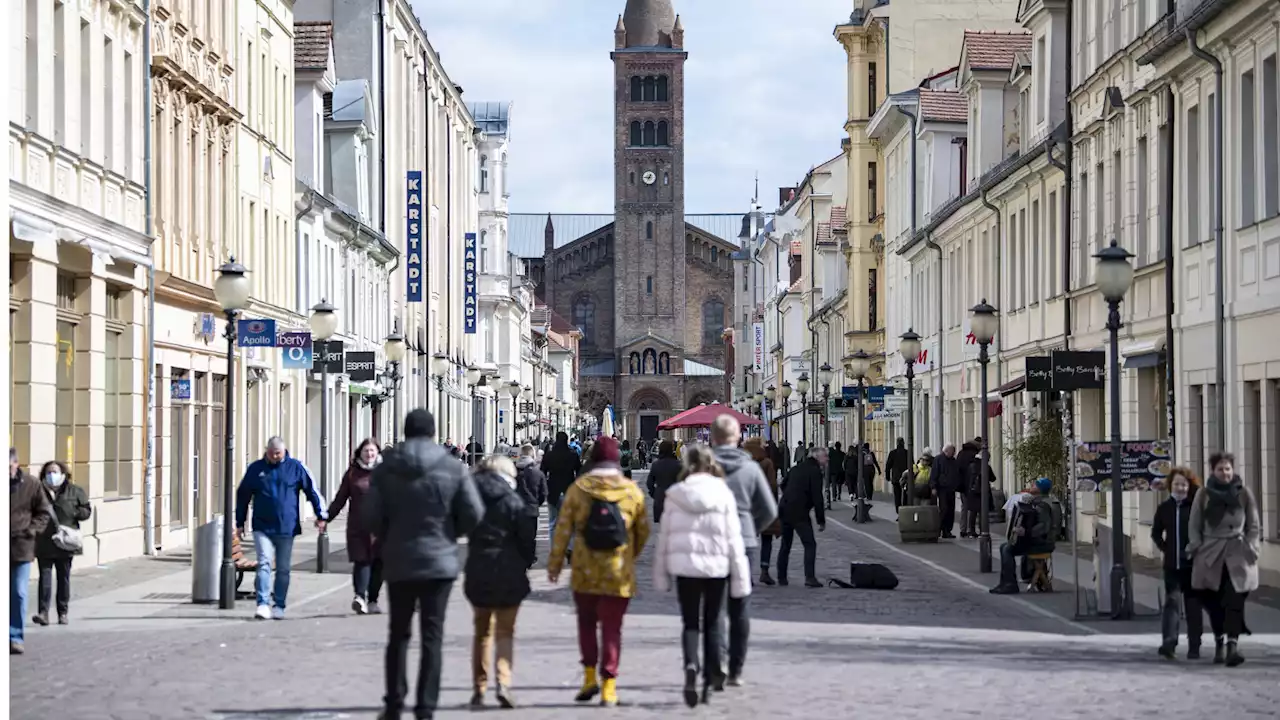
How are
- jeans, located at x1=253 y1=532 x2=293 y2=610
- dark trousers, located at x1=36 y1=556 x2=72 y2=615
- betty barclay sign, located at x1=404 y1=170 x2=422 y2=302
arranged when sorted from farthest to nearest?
betty barclay sign, located at x1=404 y1=170 x2=422 y2=302, jeans, located at x1=253 y1=532 x2=293 y2=610, dark trousers, located at x1=36 y1=556 x2=72 y2=615

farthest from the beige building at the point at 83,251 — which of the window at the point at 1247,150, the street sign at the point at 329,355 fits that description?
the window at the point at 1247,150

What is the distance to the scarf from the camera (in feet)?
50.1

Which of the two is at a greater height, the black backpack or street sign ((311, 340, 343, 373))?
street sign ((311, 340, 343, 373))

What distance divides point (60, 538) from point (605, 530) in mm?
6633

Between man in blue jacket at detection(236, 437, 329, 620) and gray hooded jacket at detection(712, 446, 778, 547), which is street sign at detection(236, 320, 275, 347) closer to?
man in blue jacket at detection(236, 437, 329, 620)

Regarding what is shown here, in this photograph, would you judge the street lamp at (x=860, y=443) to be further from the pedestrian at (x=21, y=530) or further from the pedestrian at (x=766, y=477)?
the pedestrian at (x=21, y=530)

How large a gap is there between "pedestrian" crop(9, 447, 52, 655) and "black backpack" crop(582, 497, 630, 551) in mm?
5473

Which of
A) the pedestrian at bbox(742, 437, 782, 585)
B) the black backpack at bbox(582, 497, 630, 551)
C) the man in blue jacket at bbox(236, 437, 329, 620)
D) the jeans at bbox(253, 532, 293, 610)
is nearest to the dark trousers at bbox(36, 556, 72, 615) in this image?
the man in blue jacket at bbox(236, 437, 329, 620)

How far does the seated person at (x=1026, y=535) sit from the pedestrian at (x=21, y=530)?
10133 millimetres

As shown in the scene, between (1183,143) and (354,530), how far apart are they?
11921mm

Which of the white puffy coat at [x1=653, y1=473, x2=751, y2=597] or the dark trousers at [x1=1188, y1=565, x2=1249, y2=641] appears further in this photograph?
the dark trousers at [x1=1188, y1=565, x2=1249, y2=641]

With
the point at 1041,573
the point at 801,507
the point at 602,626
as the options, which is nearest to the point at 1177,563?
the point at 602,626

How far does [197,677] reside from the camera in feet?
45.5

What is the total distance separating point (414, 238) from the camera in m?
62.8
